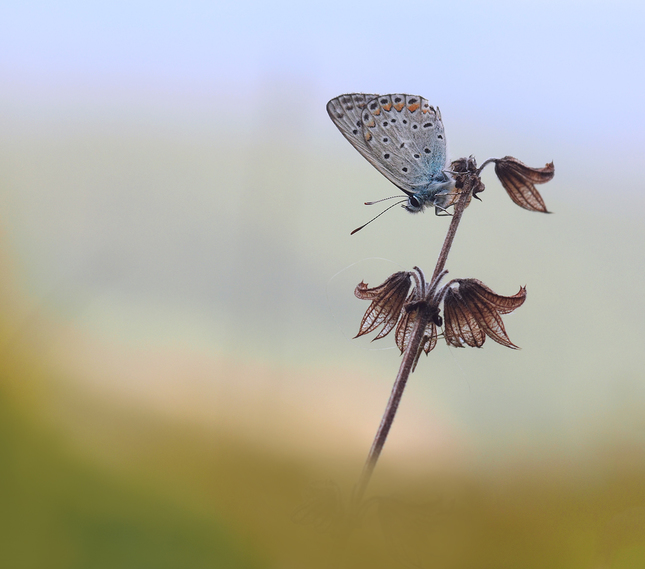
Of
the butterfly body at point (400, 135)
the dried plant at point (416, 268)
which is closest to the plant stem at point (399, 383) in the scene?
the dried plant at point (416, 268)

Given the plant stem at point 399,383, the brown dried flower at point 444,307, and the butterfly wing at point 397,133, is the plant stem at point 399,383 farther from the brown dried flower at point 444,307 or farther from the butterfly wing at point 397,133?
the butterfly wing at point 397,133

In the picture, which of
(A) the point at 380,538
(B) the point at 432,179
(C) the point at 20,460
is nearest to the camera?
(A) the point at 380,538

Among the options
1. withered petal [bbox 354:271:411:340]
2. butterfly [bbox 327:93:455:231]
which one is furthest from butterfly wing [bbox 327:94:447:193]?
withered petal [bbox 354:271:411:340]

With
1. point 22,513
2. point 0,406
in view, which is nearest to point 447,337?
point 22,513

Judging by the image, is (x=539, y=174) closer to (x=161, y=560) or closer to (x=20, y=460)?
(x=161, y=560)

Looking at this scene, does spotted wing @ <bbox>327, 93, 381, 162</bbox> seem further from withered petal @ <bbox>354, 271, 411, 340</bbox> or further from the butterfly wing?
withered petal @ <bbox>354, 271, 411, 340</bbox>

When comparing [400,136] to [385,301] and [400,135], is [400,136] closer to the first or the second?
[400,135]
